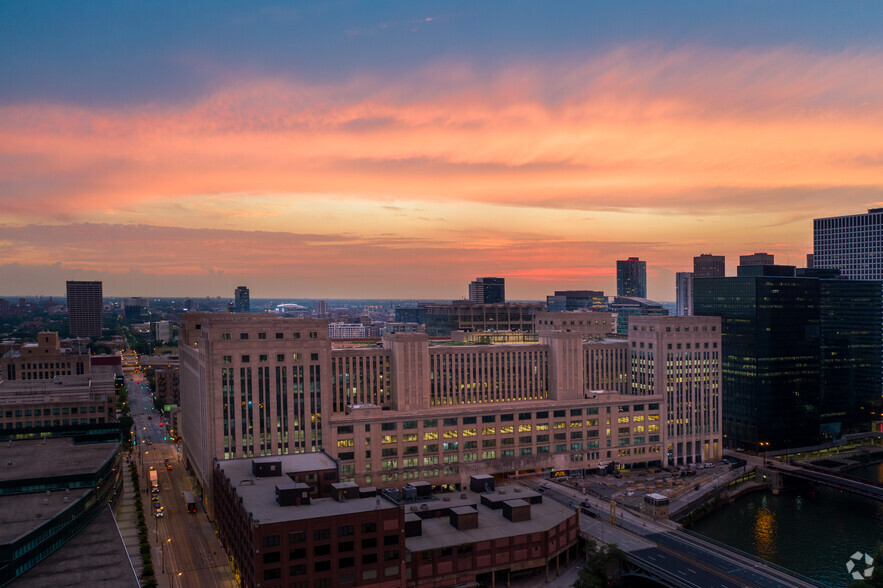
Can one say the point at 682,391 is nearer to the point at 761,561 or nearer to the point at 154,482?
the point at 761,561

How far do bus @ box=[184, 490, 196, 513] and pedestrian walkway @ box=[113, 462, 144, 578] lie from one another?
10.7 m

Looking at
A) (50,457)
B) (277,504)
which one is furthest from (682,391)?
(50,457)

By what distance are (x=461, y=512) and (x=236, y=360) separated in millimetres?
62010

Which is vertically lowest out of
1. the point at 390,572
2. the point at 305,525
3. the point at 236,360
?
the point at 390,572

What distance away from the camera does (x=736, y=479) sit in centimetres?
17912

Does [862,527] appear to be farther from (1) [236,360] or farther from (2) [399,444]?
(1) [236,360]

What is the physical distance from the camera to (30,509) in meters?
113

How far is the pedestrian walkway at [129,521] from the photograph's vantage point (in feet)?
396

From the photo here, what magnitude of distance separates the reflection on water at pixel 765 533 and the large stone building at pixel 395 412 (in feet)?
112

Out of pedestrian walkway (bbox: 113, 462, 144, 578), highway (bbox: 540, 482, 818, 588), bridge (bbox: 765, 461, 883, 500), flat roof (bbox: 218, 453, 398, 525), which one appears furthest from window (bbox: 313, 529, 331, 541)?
bridge (bbox: 765, 461, 883, 500)

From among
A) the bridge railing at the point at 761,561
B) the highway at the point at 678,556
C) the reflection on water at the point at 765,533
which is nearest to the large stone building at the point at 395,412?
the highway at the point at 678,556

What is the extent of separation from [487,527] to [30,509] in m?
74.1

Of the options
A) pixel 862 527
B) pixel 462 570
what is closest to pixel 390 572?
pixel 462 570

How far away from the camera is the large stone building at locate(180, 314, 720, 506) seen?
151875 millimetres
